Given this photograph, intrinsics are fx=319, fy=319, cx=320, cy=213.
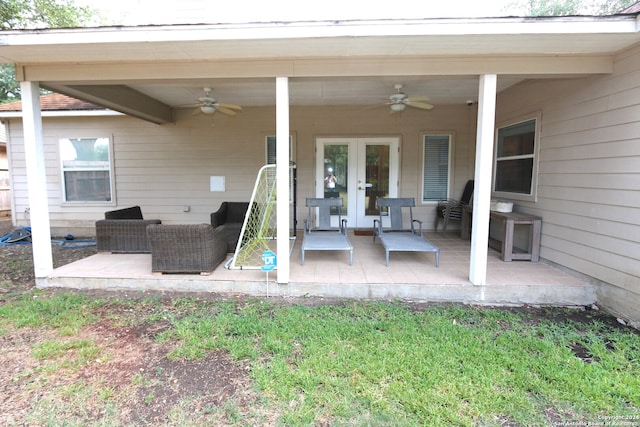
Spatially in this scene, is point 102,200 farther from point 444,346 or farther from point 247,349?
point 444,346

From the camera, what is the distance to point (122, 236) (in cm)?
473

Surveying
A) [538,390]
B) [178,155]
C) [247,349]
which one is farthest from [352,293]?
[178,155]

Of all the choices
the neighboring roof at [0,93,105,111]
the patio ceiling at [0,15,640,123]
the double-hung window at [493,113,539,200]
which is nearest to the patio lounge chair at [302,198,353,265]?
the patio ceiling at [0,15,640,123]

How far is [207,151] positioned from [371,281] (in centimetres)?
466

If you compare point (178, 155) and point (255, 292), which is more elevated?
point (178, 155)

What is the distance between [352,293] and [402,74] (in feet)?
7.80

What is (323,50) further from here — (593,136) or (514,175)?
(514,175)

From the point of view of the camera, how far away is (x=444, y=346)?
8.02ft

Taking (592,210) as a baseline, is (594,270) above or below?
below

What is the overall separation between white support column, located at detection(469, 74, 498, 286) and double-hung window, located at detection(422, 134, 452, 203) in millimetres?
3144

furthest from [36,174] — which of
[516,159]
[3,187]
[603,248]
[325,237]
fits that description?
[3,187]

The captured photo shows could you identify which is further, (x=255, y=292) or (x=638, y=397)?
(x=255, y=292)

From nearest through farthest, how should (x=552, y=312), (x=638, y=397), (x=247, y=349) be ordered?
(x=638, y=397), (x=247, y=349), (x=552, y=312)

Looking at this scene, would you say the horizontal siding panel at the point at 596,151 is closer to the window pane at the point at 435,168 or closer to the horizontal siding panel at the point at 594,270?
the horizontal siding panel at the point at 594,270
